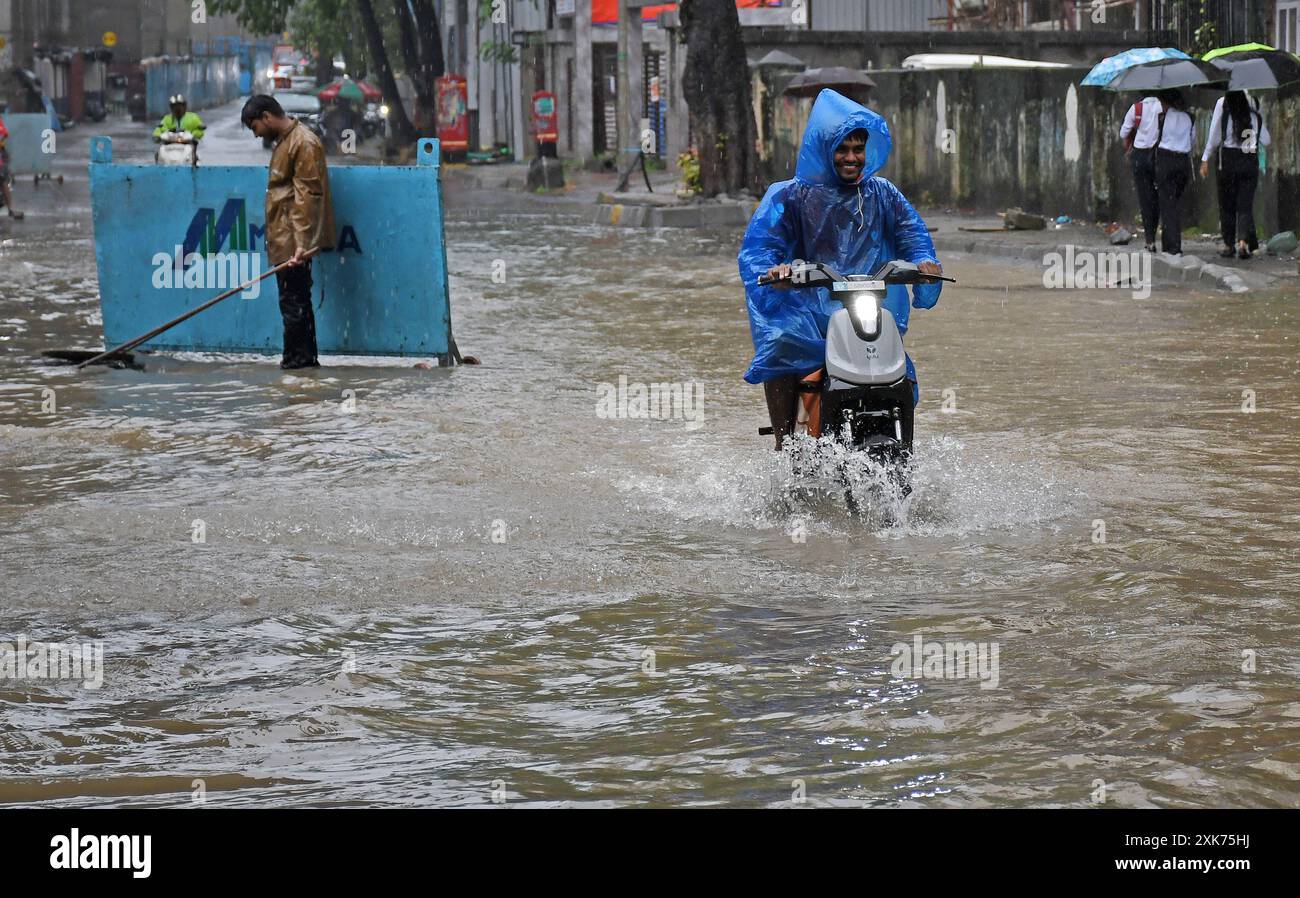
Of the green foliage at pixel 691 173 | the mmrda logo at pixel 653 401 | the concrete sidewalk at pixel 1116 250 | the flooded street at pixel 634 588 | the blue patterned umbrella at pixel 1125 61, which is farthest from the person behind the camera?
the green foliage at pixel 691 173

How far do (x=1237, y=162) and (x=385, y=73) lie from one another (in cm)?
3323

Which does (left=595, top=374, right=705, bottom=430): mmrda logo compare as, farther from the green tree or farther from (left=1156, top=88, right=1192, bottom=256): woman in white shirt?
the green tree

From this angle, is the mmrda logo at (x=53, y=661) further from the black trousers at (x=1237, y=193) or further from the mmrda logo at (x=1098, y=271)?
the black trousers at (x=1237, y=193)

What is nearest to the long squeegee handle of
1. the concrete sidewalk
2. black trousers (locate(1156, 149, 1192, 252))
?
the concrete sidewalk

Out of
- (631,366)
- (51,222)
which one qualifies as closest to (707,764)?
(631,366)

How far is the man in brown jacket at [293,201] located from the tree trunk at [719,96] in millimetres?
15830

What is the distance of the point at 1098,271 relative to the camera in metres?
17.5

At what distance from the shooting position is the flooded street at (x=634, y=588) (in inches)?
187

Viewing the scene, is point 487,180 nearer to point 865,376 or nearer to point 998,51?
point 998,51

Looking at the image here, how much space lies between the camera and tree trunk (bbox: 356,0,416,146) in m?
46.5

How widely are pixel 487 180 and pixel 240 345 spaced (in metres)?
27.5
